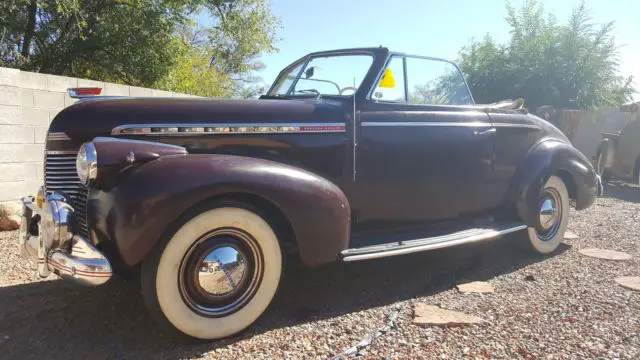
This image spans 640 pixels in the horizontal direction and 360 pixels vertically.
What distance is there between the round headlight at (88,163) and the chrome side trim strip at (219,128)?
30 cm

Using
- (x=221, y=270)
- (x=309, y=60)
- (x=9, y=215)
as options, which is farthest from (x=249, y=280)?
(x=9, y=215)

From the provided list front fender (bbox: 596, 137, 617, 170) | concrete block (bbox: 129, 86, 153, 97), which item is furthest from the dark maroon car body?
front fender (bbox: 596, 137, 617, 170)

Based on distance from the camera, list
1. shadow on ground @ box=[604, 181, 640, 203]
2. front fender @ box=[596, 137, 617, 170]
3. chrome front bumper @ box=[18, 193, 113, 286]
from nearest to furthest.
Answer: chrome front bumper @ box=[18, 193, 113, 286], shadow on ground @ box=[604, 181, 640, 203], front fender @ box=[596, 137, 617, 170]

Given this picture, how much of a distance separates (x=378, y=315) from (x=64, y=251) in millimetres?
1803

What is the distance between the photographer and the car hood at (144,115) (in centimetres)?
260

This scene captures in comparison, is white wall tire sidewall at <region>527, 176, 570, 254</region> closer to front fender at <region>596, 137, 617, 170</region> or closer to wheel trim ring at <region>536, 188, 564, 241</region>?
wheel trim ring at <region>536, 188, 564, 241</region>

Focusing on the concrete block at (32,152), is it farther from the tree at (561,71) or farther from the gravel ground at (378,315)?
the tree at (561,71)

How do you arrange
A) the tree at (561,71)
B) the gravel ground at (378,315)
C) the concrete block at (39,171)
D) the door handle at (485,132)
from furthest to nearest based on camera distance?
the tree at (561,71)
the concrete block at (39,171)
the door handle at (485,132)
the gravel ground at (378,315)

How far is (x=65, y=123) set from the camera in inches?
106

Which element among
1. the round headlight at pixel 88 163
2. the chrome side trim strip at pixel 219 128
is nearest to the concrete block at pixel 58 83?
the chrome side trim strip at pixel 219 128

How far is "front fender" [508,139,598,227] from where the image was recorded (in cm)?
400

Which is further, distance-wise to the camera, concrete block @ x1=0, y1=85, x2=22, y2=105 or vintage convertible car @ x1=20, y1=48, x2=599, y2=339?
concrete block @ x1=0, y1=85, x2=22, y2=105

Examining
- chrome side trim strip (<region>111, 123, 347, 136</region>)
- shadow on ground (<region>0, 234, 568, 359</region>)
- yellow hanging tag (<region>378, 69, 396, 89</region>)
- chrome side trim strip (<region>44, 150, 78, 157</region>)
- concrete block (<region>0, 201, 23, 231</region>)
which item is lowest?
shadow on ground (<region>0, 234, 568, 359</region>)

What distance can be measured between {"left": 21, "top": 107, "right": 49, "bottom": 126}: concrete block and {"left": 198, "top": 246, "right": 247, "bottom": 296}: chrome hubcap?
3.80 metres
